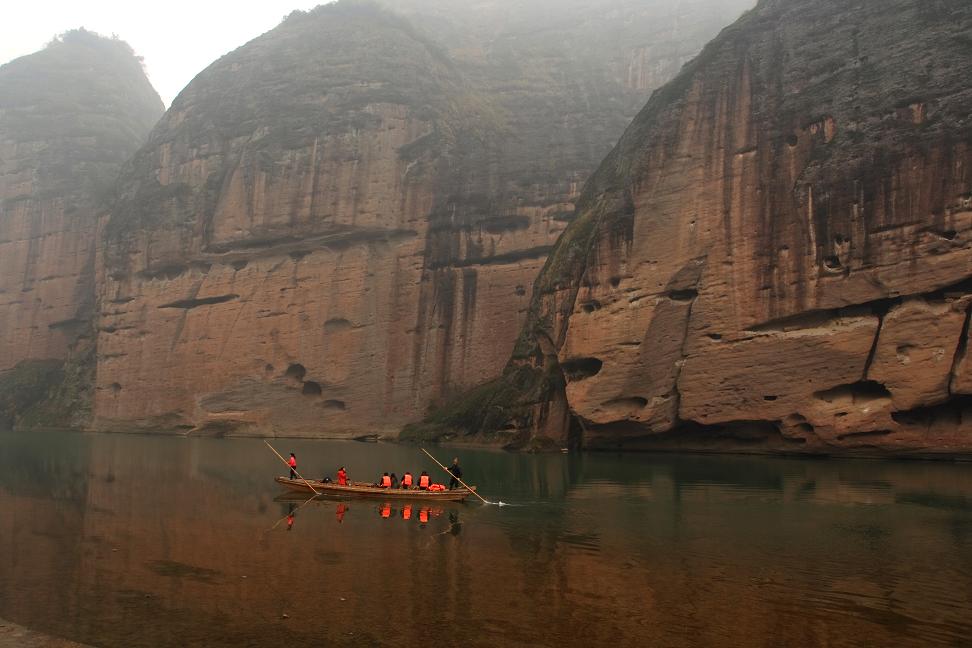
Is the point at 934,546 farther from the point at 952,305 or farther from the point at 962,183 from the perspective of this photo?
the point at 962,183

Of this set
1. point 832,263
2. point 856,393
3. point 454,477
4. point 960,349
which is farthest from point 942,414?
point 454,477

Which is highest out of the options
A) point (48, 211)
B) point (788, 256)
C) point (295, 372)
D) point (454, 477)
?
point (48, 211)

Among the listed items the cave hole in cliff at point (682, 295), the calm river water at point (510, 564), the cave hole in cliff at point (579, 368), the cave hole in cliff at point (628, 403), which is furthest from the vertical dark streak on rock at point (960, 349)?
the cave hole in cliff at point (579, 368)

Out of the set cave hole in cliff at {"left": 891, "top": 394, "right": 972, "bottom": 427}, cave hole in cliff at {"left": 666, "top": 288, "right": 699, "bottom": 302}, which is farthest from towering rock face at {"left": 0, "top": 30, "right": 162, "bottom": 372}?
cave hole in cliff at {"left": 891, "top": 394, "right": 972, "bottom": 427}

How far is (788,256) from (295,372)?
30719 mm

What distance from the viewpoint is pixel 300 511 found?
1880 cm

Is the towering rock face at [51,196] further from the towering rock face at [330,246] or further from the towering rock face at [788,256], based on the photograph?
the towering rock face at [788,256]

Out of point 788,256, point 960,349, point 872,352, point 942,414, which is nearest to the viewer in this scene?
point 960,349

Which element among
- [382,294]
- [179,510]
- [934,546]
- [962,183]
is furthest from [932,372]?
[382,294]

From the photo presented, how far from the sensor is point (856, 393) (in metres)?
29.1

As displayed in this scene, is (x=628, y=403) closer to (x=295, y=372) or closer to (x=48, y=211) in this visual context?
(x=295, y=372)

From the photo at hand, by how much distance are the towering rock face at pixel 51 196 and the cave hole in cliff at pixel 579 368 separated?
39580 mm

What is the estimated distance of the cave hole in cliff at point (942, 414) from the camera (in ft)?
89.8

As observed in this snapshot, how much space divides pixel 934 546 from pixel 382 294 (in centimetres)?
3893
